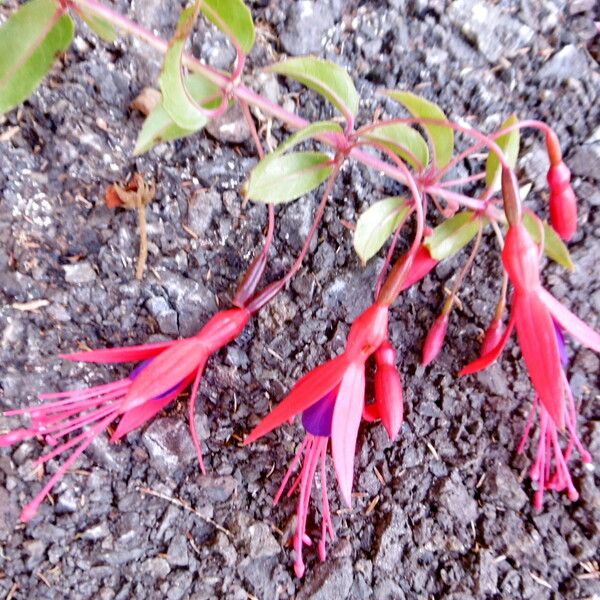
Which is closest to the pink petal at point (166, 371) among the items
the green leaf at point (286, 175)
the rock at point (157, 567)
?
the green leaf at point (286, 175)

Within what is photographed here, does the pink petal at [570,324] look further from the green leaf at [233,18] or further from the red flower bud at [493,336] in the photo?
the green leaf at [233,18]

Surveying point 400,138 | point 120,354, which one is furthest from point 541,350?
point 120,354

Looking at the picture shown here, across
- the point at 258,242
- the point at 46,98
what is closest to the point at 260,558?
the point at 258,242

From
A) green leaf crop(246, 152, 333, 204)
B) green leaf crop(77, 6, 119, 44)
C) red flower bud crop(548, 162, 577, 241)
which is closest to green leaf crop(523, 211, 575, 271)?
red flower bud crop(548, 162, 577, 241)

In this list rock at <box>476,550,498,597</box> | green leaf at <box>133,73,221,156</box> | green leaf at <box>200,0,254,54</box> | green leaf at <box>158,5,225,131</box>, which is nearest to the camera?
green leaf at <box>158,5,225,131</box>

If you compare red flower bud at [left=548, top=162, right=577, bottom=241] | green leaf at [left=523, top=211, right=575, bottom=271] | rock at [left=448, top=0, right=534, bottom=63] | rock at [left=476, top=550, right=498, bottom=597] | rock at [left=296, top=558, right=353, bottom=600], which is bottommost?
rock at [left=476, top=550, right=498, bottom=597]

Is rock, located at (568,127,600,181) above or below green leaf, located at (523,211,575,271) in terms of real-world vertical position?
above

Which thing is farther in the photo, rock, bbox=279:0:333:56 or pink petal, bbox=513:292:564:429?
rock, bbox=279:0:333:56

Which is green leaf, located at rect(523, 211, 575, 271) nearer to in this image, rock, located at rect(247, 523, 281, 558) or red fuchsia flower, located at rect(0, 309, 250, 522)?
red fuchsia flower, located at rect(0, 309, 250, 522)
